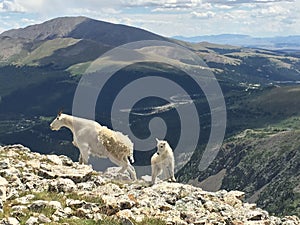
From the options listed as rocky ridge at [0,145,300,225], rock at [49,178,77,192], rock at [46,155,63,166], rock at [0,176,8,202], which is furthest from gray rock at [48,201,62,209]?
rock at [46,155,63,166]

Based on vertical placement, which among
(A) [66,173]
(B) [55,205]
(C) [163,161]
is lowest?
(C) [163,161]

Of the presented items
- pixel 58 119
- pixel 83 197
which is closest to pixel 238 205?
pixel 83 197

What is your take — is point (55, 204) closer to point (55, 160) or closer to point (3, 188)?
point (3, 188)

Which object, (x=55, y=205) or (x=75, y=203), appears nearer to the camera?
(x=55, y=205)

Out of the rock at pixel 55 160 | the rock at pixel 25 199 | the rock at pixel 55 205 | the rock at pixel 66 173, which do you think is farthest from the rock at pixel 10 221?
the rock at pixel 55 160

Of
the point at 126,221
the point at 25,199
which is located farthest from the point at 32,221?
the point at 126,221

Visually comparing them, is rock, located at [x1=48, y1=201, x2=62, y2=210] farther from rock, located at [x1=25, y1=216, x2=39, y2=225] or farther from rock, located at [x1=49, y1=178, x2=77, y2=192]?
rock, located at [x1=49, y1=178, x2=77, y2=192]

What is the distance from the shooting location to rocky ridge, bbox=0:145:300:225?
1478 centimetres

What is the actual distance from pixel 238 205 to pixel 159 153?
301 inches

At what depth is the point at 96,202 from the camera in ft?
54.6

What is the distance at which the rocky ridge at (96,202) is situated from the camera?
14781mm

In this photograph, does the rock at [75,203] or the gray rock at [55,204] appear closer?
the gray rock at [55,204]

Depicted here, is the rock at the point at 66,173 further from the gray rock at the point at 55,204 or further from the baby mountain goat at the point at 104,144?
the gray rock at the point at 55,204

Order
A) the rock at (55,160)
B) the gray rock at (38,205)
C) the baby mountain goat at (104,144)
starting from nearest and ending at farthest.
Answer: the gray rock at (38,205) < the rock at (55,160) < the baby mountain goat at (104,144)
